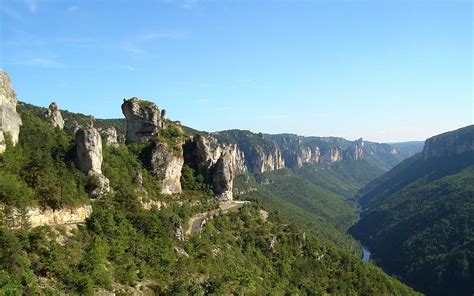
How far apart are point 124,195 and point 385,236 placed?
151 meters

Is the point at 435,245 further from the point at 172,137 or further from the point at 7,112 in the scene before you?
the point at 7,112

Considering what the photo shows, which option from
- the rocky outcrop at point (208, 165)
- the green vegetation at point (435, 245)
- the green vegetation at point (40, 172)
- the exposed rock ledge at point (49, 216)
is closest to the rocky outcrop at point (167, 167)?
the rocky outcrop at point (208, 165)

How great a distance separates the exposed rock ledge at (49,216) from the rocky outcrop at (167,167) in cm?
2407

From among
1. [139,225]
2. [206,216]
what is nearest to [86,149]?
[139,225]

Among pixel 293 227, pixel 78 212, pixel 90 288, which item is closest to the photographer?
pixel 90 288

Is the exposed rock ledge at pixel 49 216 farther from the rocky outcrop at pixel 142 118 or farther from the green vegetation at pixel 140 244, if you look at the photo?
the rocky outcrop at pixel 142 118

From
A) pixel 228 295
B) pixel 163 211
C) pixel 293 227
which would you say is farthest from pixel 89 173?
pixel 293 227

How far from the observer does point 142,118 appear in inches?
3406

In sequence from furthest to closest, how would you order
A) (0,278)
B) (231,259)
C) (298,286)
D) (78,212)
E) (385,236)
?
(385,236) → (298,286) → (231,259) → (78,212) → (0,278)

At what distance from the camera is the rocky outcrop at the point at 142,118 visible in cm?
8631

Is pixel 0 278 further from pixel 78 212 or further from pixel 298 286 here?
pixel 298 286

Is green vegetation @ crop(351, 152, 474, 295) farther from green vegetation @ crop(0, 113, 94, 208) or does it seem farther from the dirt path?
green vegetation @ crop(0, 113, 94, 208)

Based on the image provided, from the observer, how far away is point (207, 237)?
223ft

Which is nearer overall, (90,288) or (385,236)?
(90,288)
